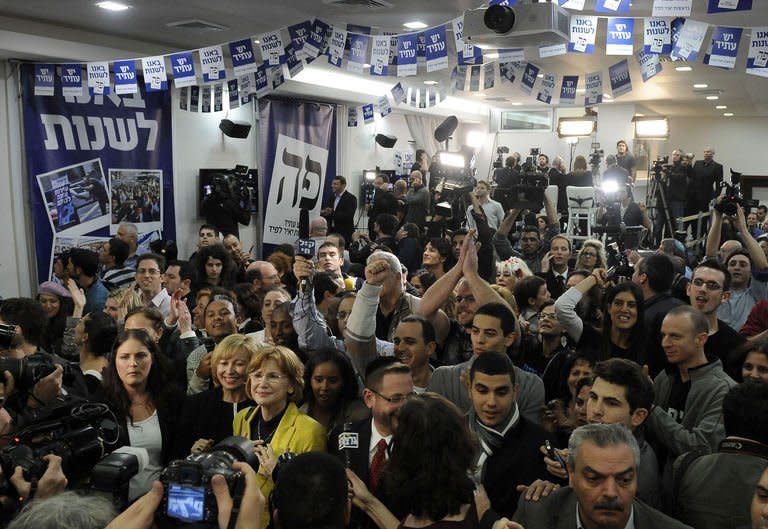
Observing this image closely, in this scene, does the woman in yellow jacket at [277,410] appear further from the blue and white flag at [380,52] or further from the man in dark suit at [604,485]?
the blue and white flag at [380,52]

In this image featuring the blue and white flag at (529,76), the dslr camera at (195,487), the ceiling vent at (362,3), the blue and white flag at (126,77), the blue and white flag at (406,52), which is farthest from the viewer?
the blue and white flag at (529,76)

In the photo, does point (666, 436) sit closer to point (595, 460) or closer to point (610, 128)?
point (595, 460)

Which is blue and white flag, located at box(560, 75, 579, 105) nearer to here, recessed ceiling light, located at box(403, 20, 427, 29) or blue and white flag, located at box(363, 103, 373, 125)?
recessed ceiling light, located at box(403, 20, 427, 29)

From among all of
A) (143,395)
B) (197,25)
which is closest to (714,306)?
(143,395)

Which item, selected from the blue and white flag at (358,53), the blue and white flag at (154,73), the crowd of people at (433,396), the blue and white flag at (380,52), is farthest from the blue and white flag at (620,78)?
the blue and white flag at (154,73)

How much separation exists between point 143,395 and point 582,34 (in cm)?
464

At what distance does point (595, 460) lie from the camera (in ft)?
6.95

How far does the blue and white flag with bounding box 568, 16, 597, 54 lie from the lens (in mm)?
6234

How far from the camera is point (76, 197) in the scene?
29.2 ft

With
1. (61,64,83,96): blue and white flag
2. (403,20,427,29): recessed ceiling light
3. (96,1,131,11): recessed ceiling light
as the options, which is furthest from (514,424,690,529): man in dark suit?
(61,64,83,96): blue and white flag

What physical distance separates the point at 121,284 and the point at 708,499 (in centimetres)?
513

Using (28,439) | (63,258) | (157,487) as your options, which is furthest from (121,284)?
(157,487)

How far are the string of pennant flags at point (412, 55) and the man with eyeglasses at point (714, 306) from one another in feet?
6.30

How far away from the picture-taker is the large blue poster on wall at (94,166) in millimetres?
8500
